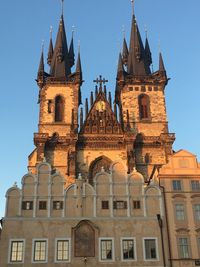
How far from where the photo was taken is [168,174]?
2817 cm

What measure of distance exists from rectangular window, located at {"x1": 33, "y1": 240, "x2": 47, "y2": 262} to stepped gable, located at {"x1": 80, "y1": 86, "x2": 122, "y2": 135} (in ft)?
68.9

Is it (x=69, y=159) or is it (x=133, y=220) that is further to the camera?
(x=69, y=159)

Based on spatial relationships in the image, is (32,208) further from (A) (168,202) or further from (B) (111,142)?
(B) (111,142)

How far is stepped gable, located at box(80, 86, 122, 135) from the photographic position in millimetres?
45125

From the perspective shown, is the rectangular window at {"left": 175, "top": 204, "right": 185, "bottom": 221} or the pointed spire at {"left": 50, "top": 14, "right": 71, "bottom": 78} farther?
the pointed spire at {"left": 50, "top": 14, "right": 71, "bottom": 78}

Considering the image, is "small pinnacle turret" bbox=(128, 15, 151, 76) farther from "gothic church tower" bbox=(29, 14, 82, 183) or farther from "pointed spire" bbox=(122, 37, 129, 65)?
"gothic church tower" bbox=(29, 14, 82, 183)

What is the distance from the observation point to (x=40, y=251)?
24.8 metres

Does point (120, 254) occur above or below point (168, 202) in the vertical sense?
below

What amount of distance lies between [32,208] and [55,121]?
69.8 ft

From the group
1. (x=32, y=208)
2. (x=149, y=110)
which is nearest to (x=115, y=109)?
(x=149, y=110)

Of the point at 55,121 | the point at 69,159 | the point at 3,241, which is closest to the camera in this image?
the point at 3,241

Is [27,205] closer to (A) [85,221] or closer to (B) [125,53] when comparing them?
(A) [85,221]

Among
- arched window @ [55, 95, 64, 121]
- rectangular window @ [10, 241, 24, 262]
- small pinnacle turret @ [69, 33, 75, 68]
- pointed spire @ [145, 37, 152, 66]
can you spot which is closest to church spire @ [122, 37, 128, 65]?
pointed spire @ [145, 37, 152, 66]

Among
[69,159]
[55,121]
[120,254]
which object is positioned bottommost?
[120,254]
